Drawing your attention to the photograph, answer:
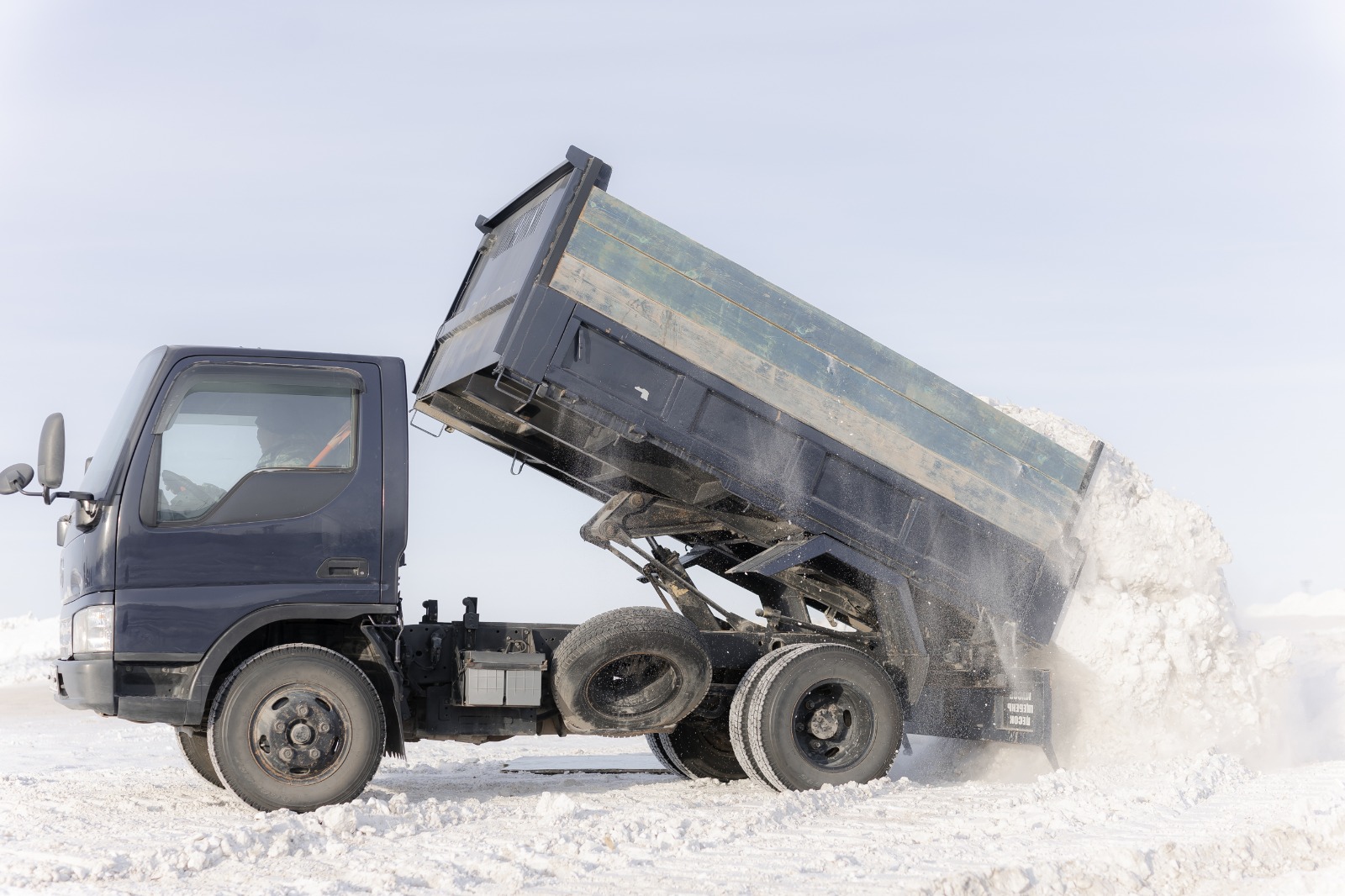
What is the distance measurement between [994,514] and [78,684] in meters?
5.80

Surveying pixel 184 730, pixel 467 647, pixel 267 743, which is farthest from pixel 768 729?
pixel 184 730

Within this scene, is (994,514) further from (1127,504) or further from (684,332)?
(684,332)

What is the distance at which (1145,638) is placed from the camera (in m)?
9.21

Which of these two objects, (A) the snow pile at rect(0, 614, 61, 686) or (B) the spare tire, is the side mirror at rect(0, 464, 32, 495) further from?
(A) the snow pile at rect(0, 614, 61, 686)

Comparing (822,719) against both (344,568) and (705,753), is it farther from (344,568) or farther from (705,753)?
(344,568)

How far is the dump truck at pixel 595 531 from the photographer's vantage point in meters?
7.14

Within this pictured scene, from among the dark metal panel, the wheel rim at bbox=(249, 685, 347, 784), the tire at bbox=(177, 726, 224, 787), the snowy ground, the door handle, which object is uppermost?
the dark metal panel

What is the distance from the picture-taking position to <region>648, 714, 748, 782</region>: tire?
9703 mm

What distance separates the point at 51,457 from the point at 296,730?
1.99 metres

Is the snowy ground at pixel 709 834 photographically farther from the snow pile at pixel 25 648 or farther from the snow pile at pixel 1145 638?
the snow pile at pixel 25 648

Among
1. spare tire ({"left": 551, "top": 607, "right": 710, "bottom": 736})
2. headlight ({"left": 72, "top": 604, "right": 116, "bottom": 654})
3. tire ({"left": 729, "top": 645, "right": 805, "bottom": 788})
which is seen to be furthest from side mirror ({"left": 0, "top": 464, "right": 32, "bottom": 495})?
tire ({"left": 729, "top": 645, "right": 805, "bottom": 788})

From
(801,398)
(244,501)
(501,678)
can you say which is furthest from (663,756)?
(244,501)

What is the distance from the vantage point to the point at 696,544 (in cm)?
973

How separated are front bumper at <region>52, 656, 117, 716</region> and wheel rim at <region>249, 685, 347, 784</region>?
761mm
